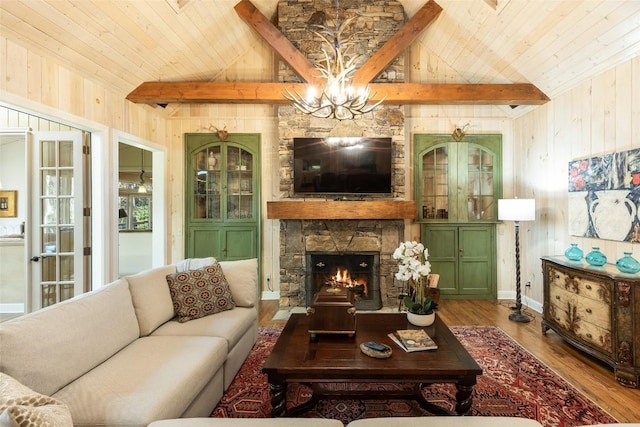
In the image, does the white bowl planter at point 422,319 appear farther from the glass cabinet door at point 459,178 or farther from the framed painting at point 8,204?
the framed painting at point 8,204

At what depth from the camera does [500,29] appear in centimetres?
343

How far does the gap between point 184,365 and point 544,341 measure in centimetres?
353

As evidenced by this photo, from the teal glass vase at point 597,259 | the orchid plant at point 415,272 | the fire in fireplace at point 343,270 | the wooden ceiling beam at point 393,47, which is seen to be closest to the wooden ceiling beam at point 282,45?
the wooden ceiling beam at point 393,47

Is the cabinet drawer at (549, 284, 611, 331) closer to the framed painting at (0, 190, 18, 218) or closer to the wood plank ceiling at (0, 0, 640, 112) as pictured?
the wood plank ceiling at (0, 0, 640, 112)

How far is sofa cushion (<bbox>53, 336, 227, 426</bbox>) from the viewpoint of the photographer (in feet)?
4.62

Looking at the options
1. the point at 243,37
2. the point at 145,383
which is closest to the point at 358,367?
the point at 145,383

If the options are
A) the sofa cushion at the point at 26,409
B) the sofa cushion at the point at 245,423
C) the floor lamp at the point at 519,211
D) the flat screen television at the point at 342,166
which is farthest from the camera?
the flat screen television at the point at 342,166

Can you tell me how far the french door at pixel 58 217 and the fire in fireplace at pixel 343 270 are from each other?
273 centimetres

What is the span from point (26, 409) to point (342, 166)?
3.84 meters

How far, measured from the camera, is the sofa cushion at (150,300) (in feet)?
7.44

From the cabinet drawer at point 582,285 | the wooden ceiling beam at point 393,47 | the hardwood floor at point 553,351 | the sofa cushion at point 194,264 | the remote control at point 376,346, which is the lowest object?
the hardwood floor at point 553,351

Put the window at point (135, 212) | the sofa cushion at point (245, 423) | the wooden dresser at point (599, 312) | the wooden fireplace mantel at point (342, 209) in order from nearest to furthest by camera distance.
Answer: the sofa cushion at point (245, 423)
the wooden dresser at point (599, 312)
the wooden fireplace mantel at point (342, 209)
the window at point (135, 212)

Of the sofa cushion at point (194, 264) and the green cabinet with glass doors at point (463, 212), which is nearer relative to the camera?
the sofa cushion at point (194, 264)

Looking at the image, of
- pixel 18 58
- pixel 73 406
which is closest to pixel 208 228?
pixel 18 58
